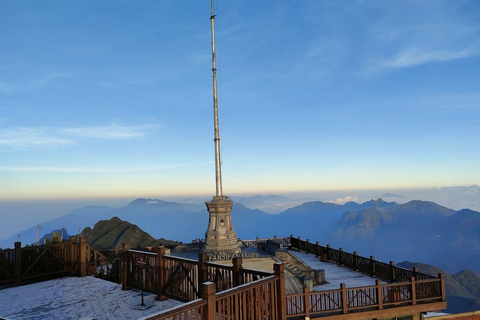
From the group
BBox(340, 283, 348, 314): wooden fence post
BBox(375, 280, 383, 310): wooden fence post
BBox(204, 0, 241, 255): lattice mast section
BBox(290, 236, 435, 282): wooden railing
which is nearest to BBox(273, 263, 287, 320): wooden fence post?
BBox(340, 283, 348, 314): wooden fence post

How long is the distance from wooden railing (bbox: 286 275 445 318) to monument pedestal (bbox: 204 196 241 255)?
374 inches

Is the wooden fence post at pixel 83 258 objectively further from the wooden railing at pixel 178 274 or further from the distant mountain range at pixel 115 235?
the distant mountain range at pixel 115 235

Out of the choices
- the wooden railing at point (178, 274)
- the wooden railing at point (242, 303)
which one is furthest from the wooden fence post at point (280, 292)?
the wooden railing at point (178, 274)

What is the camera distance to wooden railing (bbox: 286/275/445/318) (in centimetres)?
1407

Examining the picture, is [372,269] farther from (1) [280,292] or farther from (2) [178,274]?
(1) [280,292]

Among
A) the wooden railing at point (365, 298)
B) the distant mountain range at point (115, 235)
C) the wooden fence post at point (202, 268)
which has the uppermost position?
the wooden fence post at point (202, 268)

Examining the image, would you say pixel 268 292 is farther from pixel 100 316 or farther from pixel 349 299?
pixel 349 299

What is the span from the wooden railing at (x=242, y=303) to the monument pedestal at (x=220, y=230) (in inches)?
653

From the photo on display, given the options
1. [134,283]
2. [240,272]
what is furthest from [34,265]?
[240,272]

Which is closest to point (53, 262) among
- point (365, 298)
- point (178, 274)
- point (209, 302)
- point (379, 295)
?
point (178, 274)

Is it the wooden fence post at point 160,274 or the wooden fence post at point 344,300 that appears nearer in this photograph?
the wooden fence post at point 160,274

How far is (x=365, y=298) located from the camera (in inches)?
594

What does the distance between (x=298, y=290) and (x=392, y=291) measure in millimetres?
7249

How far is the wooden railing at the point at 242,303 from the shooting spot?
5.78m
